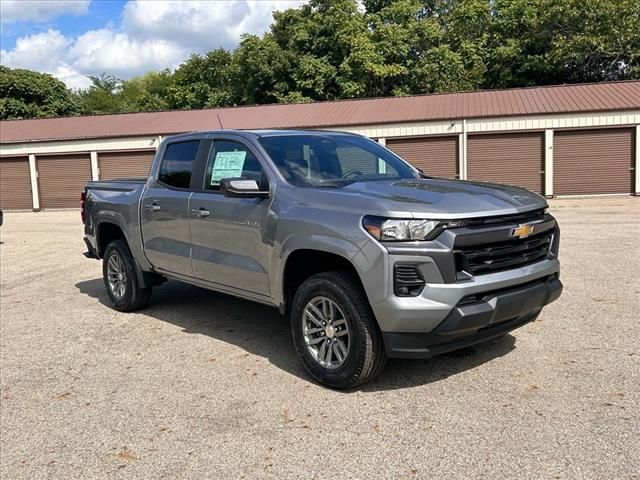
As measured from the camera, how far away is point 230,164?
5336 millimetres

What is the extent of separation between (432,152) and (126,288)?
1919 centimetres

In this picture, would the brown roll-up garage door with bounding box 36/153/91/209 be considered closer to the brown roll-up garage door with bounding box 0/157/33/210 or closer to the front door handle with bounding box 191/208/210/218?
the brown roll-up garage door with bounding box 0/157/33/210

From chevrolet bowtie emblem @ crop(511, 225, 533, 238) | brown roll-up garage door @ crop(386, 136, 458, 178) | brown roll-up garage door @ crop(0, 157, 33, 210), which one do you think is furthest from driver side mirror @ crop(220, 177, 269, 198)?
brown roll-up garage door @ crop(0, 157, 33, 210)

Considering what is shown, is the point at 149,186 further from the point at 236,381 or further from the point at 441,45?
the point at 441,45

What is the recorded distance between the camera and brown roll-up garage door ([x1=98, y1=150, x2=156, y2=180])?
88.2 ft

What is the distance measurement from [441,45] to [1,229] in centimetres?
2896

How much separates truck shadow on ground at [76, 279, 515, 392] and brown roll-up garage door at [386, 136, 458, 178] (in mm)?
17515

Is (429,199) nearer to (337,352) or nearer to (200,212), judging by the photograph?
(337,352)

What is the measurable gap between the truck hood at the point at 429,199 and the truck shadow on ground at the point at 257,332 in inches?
52.3

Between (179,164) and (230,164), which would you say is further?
(179,164)

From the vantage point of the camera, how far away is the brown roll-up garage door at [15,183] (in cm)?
2786

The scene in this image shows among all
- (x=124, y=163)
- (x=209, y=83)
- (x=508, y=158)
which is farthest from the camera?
(x=209, y=83)

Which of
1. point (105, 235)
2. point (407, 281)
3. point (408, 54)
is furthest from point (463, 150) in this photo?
point (407, 281)

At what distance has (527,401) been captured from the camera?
3963mm
